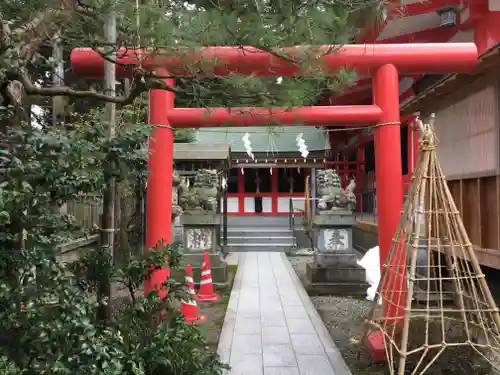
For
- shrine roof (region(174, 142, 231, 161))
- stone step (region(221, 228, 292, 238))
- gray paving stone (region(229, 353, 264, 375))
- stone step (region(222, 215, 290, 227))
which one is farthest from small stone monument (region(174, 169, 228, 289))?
stone step (region(222, 215, 290, 227))

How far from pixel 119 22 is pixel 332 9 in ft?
5.02

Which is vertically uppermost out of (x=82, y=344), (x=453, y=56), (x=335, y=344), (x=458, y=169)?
(x=453, y=56)

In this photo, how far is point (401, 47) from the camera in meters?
5.39

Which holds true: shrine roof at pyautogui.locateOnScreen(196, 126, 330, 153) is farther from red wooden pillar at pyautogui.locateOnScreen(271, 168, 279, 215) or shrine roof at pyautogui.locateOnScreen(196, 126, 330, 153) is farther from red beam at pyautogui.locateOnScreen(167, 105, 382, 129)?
red beam at pyautogui.locateOnScreen(167, 105, 382, 129)

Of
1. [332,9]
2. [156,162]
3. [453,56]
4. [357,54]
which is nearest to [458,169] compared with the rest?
[453,56]

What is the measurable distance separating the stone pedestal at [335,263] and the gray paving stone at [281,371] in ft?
14.2

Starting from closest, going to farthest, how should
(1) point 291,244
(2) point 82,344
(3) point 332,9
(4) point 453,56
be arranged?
1. (2) point 82,344
2. (3) point 332,9
3. (4) point 453,56
4. (1) point 291,244

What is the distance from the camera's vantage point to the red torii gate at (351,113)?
17.0ft

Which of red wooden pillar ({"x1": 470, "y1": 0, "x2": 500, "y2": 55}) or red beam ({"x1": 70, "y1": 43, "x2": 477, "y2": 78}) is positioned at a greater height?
red wooden pillar ({"x1": 470, "y1": 0, "x2": 500, "y2": 55})

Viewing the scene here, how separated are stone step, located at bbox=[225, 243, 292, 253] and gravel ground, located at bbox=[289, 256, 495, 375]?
6181mm

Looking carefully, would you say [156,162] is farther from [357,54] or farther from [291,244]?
[291,244]

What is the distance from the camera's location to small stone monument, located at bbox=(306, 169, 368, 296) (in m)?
8.73

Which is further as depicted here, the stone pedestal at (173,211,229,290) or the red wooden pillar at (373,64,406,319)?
the stone pedestal at (173,211,229,290)

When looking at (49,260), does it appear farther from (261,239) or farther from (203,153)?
(261,239)
